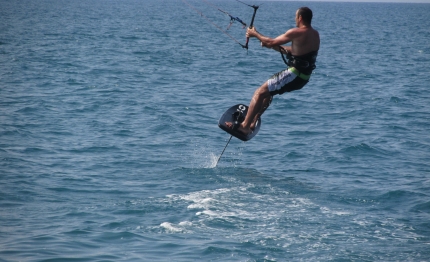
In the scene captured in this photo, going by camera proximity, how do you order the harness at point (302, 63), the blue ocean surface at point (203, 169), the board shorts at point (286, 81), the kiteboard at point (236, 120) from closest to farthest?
the harness at point (302, 63)
the board shorts at point (286, 81)
the blue ocean surface at point (203, 169)
the kiteboard at point (236, 120)

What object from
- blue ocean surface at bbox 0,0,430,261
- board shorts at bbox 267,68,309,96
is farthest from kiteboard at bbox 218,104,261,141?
blue ocean surface at bbox 0,0,430,261

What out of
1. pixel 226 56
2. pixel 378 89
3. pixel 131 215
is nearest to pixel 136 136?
pixel 131 215

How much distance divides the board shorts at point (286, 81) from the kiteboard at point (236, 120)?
50.2 inches

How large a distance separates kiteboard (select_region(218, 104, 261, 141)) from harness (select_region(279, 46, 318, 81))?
6.13 feet

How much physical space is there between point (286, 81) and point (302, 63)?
0.51 m

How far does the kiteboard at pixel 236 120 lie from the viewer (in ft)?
41.2

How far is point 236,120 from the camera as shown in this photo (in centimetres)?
1291

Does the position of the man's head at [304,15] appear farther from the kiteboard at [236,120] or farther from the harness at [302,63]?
the kiteboard at [236,120]

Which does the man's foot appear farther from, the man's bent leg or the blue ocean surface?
the blue ocean surface

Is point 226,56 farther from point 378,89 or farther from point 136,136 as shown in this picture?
point 136,136

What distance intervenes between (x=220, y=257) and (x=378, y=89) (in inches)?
881

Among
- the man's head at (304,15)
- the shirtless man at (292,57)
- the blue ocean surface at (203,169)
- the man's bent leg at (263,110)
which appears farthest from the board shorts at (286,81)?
the blue ocean surface at (203,169)

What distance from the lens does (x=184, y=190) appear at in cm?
1488

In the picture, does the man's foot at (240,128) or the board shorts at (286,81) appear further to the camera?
the man's foot at (240,128)
